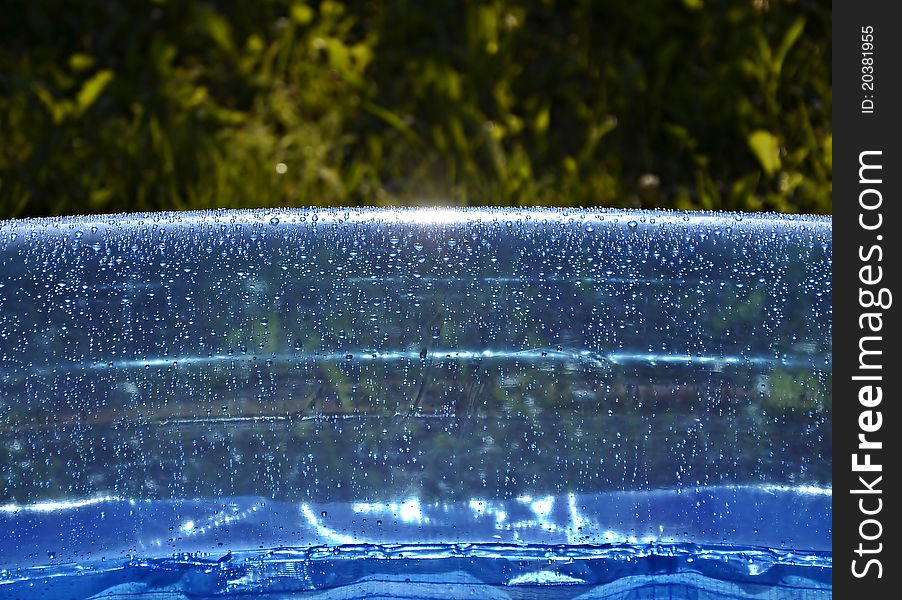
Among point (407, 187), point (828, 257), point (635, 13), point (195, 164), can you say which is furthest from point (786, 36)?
point (195, 164)

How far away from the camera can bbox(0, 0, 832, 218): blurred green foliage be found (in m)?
2.70

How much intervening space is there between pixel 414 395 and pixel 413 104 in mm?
1259

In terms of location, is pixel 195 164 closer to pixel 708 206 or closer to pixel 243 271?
pixel 243 271

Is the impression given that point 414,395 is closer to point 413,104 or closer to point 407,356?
point 407,356

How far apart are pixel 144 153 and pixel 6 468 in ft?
3.82

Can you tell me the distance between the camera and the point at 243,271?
5.86 ft

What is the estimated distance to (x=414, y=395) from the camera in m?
1.81

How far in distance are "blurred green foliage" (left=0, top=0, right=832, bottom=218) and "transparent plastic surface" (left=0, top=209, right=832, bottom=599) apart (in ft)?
2.87

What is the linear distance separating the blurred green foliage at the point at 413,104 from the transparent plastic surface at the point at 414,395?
87 cm

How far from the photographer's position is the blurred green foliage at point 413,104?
106 inches

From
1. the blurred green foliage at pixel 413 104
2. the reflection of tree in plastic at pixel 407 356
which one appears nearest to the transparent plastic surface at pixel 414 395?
the reflection of tree in plastic at pixel 407 356

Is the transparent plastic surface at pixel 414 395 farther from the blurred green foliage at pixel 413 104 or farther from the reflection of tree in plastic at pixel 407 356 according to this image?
the blurred green foliage at pixel 413 104

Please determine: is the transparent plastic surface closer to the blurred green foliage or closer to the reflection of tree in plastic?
the reflection of tree in plastic

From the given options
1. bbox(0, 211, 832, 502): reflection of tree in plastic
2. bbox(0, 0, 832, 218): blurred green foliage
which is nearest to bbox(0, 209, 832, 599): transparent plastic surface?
bbox(0, 211, 832, 502): reflection of tree in plastic
